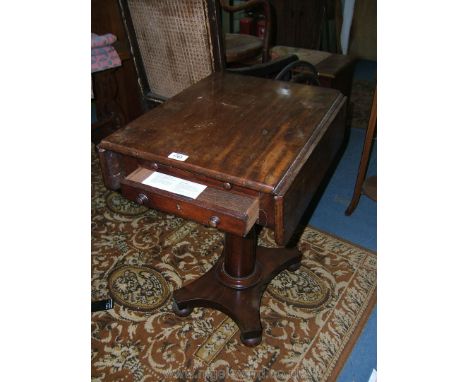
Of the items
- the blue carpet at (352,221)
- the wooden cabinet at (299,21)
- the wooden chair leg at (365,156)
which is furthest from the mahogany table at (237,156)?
the wooden cabinet at (299,21)

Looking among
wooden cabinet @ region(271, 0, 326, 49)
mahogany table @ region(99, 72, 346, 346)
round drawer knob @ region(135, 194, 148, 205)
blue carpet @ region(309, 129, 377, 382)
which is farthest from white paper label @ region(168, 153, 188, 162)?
wooden cabinet @ region(271, 0, 326, 49)

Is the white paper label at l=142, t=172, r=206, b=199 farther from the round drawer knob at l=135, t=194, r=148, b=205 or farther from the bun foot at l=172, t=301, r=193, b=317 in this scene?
the bun foot at l=172, t=301, r=193, b=317

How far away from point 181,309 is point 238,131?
80cm

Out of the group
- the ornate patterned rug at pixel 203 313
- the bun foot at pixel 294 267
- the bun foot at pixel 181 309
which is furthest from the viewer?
the bun foot at pixel 294 267

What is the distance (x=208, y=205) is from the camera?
92 cm

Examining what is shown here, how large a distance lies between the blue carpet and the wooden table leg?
1.18 ft

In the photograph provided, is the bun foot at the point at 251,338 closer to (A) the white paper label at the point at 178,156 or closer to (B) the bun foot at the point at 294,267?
(B) the bun foot at the point at 294,267

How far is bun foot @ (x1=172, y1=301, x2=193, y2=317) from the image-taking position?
1.53m

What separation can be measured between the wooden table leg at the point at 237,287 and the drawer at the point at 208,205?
0.50 meters

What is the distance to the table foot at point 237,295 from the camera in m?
1.43

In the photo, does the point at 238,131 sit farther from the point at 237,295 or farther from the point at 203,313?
the point at 203,313

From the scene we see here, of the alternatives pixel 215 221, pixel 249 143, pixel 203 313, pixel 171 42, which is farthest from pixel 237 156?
pixel 171 42

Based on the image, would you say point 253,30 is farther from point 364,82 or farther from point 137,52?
point 137,52

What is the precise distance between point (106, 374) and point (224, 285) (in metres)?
0.52
